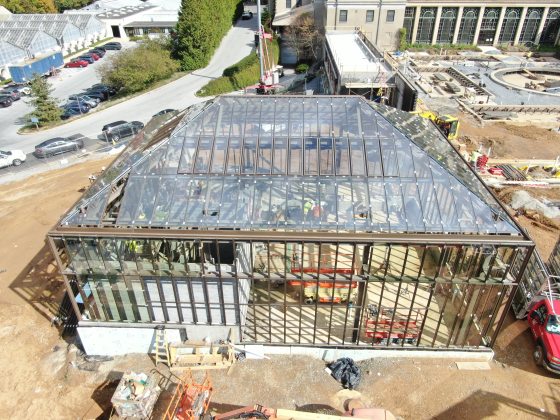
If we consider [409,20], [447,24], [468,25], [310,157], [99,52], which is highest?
[310,157]

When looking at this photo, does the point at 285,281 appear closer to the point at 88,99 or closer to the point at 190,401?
the point at 190,401

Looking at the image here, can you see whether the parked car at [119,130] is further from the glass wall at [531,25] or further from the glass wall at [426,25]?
the glass wall at [531,25]

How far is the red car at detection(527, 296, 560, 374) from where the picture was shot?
58.2 feet

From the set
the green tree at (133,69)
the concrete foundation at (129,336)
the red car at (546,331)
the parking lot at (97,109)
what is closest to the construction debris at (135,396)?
the concrete foundation at (129,336)

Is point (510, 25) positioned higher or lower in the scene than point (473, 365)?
higher

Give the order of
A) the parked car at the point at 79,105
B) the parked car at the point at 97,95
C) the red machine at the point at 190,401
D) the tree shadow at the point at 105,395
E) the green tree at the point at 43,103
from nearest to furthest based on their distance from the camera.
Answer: the red machine at the point at 190,401 < the tree shadow at the point at 105,395 < the green tree at the point at 43,103 < the parked car at the point at 79,105 < the parked car at the point at 97,95

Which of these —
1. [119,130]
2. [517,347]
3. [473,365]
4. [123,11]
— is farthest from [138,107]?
[123,11]

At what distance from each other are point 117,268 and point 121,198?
3.16 m

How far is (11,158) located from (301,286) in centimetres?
3495

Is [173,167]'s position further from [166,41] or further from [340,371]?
[166,41]

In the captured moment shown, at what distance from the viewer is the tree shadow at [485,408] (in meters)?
16.7

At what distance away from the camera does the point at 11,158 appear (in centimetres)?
3800

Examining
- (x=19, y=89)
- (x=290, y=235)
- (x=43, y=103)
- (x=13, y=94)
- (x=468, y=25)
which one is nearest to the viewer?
(x=290, y=235)

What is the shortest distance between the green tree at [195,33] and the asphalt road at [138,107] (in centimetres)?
203
